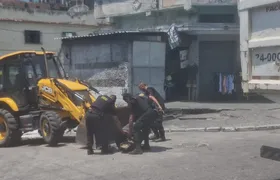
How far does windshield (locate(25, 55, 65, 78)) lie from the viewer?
1238 cm

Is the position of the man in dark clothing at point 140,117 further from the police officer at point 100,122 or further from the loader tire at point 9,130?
the loader tire at point 9,130

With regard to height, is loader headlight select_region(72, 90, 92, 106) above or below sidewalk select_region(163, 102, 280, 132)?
above

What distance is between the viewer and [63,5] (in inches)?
1665

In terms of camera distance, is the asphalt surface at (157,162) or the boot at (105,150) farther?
the boot at (105,150)

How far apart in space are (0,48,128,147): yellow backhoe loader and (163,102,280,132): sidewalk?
4.04 metres

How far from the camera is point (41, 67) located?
1256cm

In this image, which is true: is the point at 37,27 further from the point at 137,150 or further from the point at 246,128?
the point at 137,150

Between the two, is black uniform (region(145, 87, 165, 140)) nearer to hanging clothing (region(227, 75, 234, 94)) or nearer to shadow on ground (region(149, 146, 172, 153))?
shadow on ground (region(149, 146, 172, 153))

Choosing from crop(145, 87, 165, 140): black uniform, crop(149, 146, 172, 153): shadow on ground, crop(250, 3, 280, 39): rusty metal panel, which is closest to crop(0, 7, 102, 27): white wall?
crop(145, 87, 165, 140): black uniform

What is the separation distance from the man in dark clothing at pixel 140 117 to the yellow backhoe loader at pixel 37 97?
1.25m

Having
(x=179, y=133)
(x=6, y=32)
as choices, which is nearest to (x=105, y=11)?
(x=6, y=32)

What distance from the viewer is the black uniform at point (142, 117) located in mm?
10273

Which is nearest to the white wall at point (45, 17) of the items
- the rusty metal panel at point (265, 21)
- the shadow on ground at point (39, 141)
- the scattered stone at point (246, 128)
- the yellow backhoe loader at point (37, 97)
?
the shadow on ground at point (39, 141)

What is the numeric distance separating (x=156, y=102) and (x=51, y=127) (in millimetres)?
2777
